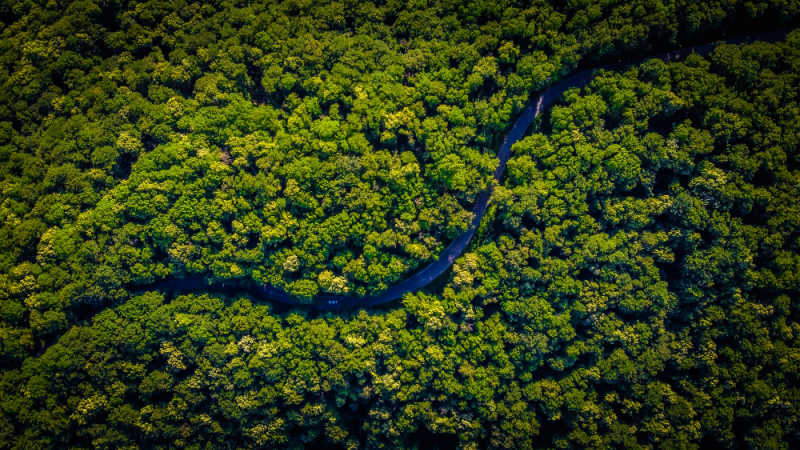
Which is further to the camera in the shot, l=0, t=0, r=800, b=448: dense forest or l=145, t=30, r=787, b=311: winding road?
l=145, t=30, r=787, b=311: winding road

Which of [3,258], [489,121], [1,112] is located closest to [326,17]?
[489,121]

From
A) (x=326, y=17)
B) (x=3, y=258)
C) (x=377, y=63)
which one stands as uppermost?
(x=326, y=17)

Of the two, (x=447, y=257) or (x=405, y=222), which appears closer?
(x=405, y=222)

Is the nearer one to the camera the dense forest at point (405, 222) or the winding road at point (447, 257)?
the dense forest at point (405, 222)

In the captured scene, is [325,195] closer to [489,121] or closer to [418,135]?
[418,135]
